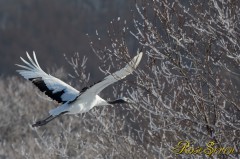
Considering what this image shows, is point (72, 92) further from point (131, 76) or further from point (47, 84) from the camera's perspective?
point (131, 76)

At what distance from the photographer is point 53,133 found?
79.0 ft

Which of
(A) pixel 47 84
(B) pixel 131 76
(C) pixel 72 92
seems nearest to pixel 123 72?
(C) pixel 72 92

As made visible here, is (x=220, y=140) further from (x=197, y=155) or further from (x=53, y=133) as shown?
(x=53, y=133)

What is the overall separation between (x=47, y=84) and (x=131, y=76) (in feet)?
36.5

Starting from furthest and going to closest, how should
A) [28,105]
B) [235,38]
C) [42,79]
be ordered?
[28,105] → [42,79] → [235,38]

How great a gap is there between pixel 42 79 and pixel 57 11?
3308 cm

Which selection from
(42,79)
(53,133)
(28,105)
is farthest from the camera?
(28,105)

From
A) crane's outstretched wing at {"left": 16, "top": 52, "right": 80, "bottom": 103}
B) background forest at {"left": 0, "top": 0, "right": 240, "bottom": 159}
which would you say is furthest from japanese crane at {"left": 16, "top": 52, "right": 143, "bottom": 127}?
background forest at {"left": 0, "top": 0, "right": 240, "bottom": 159}

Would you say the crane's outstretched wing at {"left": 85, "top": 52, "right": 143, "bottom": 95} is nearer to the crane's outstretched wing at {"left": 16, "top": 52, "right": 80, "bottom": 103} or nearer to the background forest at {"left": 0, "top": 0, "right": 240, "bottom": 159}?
the background forest at {"left": 0, "top": 0, "right": 240, "bottom": 159}

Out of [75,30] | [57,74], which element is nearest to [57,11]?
[75,30]

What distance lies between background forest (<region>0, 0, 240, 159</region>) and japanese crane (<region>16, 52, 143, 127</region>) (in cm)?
12

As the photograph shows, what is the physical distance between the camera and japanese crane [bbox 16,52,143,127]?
258 inches

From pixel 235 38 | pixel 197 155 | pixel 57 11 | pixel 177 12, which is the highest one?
pixel 57 11

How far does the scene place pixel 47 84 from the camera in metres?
8.61
